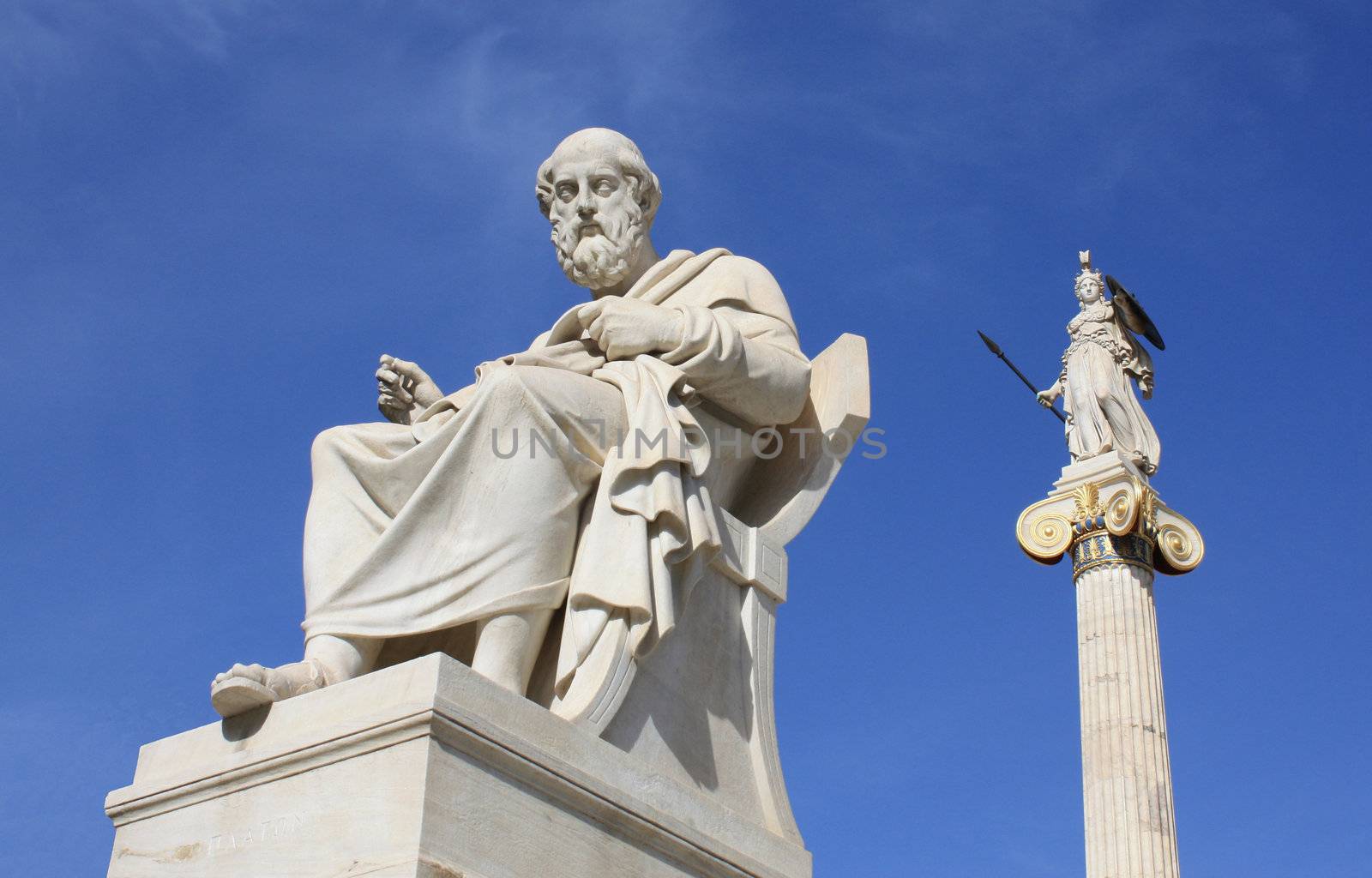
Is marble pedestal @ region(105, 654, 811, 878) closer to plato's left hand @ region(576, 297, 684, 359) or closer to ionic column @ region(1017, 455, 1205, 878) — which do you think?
plato's left hand @ region(576, 297, 684, 359)

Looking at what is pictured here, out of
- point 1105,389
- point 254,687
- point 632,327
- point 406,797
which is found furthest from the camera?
point 1105,389

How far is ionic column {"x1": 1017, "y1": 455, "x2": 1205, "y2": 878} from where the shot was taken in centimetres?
1566

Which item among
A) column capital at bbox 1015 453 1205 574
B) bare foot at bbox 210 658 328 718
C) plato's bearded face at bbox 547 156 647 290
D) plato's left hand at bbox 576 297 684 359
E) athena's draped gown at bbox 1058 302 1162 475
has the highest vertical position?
athena's draped gown at bbox 1058 302 1162 475

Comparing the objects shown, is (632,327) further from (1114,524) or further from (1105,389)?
(1105,389)

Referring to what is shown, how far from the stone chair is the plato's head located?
781 millimetres

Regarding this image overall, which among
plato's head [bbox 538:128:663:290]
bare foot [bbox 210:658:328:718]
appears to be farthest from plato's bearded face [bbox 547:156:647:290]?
bare foot [bbox 210:658:328:718]

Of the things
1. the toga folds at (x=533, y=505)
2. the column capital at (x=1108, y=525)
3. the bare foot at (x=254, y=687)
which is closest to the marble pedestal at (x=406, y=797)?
the bare foot at (x=254, y=687)

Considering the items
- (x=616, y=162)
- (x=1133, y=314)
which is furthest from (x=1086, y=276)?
(x=616, y=162)

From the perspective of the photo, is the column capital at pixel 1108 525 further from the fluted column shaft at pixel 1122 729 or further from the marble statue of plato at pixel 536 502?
the marble statue of plato at pixel 536 502

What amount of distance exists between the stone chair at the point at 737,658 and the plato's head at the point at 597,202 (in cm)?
78

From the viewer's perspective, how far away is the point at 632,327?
5457 mm

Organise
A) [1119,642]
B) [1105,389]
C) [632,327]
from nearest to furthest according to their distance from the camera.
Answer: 1. [632,327]
2. [1119,642]
3. [1105,389]

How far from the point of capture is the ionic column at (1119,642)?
15664 millimetres

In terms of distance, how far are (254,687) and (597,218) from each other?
7.17 ft
